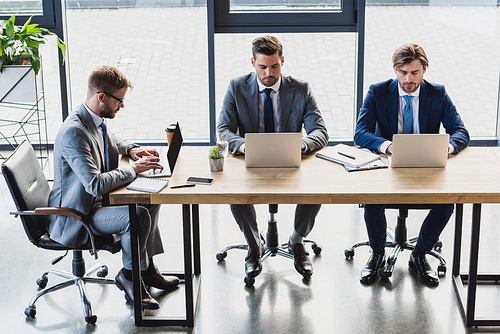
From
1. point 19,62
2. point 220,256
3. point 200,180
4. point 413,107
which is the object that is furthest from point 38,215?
point 19,62

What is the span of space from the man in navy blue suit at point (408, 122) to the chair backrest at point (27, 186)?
1833 mm

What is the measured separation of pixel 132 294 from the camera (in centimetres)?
295

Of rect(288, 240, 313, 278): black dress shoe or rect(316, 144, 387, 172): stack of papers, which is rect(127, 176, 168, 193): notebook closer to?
rect(316, 144, 387, 172): stack of papers

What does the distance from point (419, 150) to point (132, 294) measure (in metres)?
1.68

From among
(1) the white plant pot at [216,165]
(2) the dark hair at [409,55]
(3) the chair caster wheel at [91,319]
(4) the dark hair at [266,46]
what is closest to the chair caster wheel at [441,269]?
(2) the dark hair at [409,55]

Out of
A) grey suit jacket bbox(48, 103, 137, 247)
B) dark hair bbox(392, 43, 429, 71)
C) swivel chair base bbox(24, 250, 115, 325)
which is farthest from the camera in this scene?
dark hair bbox(392, 43, 429, 71)

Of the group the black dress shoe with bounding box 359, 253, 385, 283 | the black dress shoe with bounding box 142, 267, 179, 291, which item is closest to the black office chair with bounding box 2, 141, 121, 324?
the black dress shoe with bounding box 142, 267, 179, 291

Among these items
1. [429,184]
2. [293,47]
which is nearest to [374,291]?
[429,184]

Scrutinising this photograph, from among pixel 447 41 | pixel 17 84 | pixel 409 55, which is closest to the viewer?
pixel 409 55

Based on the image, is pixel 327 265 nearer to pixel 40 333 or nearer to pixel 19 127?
pixel 40 333

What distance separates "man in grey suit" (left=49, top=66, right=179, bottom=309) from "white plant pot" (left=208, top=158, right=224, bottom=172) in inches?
11.5

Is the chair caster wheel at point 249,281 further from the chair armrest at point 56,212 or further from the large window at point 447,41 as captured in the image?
the large window at point 447,41

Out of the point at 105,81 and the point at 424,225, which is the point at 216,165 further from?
the point at 424,225

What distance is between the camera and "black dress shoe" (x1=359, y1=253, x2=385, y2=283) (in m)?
3.29
